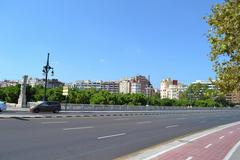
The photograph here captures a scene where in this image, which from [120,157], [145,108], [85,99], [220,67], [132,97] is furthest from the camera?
[132,97]

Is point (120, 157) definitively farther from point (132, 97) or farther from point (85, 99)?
point (132, 97)

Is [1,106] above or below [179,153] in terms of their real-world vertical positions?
above

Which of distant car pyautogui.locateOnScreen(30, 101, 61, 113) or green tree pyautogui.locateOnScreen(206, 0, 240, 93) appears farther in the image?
distant car pyautogui.locateOnScreen(30, 101, 61, 113)

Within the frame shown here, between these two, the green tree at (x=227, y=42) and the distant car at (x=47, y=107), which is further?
the distant car at (x=47, y=107)

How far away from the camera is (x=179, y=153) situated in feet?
55.3

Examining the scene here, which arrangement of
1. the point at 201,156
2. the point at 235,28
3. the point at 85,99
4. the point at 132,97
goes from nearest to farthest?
the point at 235,28 → the point at 201,156 → the point at 85,99 → the point at 132,97

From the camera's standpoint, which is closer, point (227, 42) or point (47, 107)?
point (227, 42)

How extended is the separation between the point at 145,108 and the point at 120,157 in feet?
224

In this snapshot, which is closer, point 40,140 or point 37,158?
point 37,158

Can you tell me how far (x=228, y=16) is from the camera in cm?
1153

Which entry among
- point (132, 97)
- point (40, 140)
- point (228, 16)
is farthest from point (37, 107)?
point (132, 97)

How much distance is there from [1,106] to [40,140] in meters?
26.6

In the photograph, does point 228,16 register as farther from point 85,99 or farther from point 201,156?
point 85,99

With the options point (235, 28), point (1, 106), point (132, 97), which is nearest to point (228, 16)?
point (235, 28)
